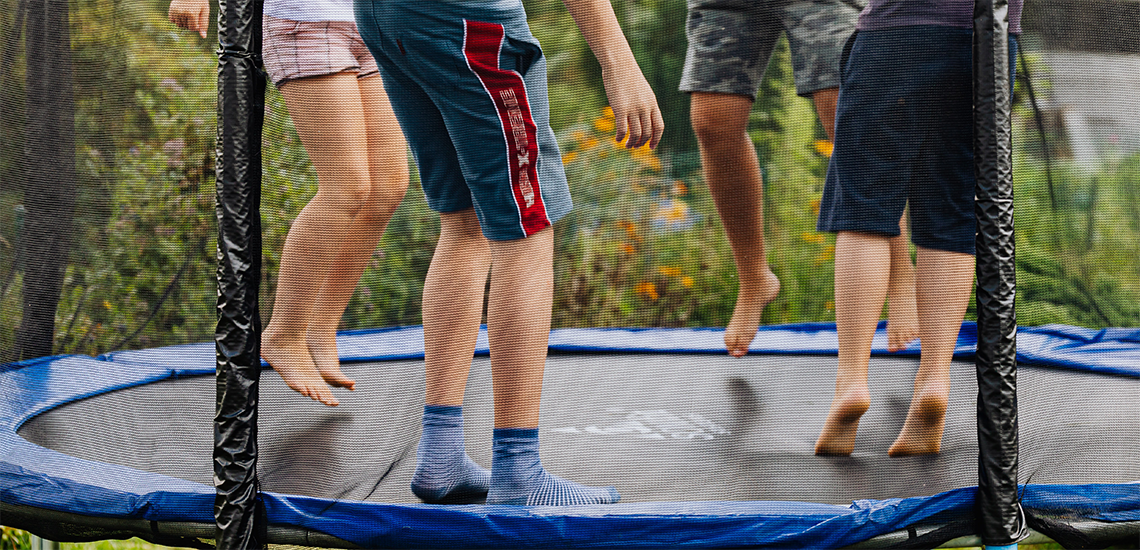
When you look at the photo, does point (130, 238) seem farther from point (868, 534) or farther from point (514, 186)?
point (868, 534)

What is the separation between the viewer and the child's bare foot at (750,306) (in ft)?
3.84

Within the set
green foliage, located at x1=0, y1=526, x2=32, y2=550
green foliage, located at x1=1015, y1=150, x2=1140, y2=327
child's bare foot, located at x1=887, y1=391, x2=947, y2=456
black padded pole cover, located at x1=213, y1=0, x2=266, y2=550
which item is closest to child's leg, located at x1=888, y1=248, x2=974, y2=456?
child's bare foot, located at x1=887, y1=391, x2=947, y2=456

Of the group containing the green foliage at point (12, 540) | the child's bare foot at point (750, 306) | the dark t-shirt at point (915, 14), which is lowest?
the green foliage at point (12, 540)

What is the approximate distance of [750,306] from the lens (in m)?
1.19

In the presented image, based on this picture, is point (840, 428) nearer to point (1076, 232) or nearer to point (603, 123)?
point (1076, 232)

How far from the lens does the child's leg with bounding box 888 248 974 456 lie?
3.85 ft

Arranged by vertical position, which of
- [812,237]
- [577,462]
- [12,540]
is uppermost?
[812,237]

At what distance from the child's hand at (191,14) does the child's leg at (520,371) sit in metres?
0.60

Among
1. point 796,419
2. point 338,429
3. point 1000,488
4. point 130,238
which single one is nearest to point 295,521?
point 338,429

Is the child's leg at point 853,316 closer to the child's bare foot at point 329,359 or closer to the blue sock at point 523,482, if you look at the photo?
the blue sock at point 523,482

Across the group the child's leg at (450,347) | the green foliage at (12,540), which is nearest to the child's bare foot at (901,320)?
the child's leg at (450,347)

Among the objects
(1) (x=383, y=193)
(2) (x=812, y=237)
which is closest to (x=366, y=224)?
(1) (x=383, y=193)

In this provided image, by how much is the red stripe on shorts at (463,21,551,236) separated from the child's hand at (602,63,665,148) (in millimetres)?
134

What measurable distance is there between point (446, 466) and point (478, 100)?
0.58m
